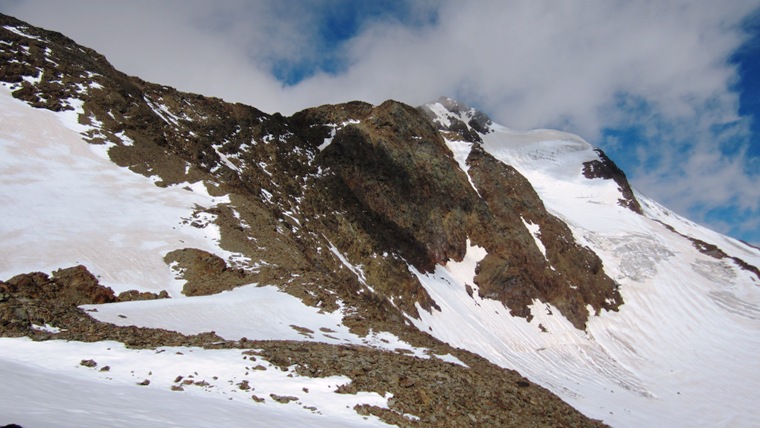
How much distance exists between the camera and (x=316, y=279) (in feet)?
72.7

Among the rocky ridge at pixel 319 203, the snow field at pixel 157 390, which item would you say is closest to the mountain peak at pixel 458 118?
the rocky ridge at pixel 319 203

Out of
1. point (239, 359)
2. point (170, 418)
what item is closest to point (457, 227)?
point (239, 359)

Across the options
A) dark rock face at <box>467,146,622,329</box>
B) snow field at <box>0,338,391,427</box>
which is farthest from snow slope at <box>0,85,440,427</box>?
dark rock face at <box>467,146,622,329</box>

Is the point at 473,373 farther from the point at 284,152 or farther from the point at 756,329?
the point at 756,329

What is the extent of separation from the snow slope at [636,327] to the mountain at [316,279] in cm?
37

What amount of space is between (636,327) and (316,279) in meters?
54.3

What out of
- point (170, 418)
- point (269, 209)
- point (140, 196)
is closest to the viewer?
point (170, 418)

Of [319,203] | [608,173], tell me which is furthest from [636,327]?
[319,203]

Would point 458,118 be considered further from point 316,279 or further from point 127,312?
point 127,312

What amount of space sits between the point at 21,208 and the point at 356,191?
99.3 feet

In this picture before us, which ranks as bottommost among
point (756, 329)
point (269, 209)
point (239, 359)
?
point (239, 359)

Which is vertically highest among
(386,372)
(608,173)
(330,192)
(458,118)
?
(458,118)

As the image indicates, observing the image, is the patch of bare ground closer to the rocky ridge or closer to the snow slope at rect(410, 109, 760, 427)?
the rocky ridge

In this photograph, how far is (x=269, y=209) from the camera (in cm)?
3253
